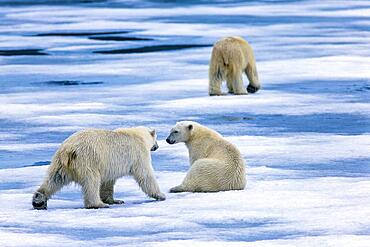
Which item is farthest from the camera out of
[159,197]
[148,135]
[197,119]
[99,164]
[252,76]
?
[252,76]

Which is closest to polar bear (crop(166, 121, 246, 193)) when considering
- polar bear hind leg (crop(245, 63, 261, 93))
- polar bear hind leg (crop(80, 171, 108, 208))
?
polar bear hind leg (crop(80, 171, 108, 208))

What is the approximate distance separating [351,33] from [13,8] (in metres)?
9.76

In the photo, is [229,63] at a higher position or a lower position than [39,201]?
higher

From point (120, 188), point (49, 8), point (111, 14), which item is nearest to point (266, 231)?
point (120, 188)

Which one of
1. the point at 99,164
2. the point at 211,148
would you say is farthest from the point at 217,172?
the point at 99,164

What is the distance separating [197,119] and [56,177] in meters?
3.94

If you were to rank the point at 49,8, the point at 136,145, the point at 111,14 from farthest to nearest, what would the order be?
the point at 49,8, the point at 111,14, the point at 136,145

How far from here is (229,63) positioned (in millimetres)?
10742

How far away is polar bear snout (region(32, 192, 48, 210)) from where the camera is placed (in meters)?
5.60

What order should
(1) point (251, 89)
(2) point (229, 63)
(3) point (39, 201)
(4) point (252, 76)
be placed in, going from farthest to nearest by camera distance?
(1) point (251, 89) → (4) point (252, 76) → (2) point (229, 63) → (3) point (39, 201)

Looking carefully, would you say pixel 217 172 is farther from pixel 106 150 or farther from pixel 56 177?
pixel 56 177

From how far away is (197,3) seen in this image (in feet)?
82.2

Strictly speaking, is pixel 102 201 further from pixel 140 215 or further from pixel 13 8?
pixel 13 8

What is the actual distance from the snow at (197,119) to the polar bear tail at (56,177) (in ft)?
0.38
